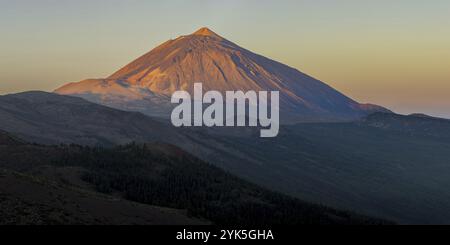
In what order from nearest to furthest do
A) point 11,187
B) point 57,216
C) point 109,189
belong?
point 57,216, point 11,187, point 109,189

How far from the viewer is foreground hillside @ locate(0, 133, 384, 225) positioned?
58.0 metres

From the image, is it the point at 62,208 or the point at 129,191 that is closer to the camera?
the point at 62,208

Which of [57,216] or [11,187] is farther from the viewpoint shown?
[11,187]

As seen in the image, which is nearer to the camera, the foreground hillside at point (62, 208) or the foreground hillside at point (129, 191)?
the foreground hillside at point (62, 208)

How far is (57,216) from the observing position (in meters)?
53.3

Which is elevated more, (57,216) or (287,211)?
(57,216)

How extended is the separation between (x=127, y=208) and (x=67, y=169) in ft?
135

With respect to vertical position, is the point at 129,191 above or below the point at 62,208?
below

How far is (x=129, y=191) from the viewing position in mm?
93062

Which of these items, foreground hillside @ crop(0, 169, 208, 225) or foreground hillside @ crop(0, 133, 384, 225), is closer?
foreground hillside @ crop(0, 169, 208, 225)

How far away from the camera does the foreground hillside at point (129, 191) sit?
58.0 m
